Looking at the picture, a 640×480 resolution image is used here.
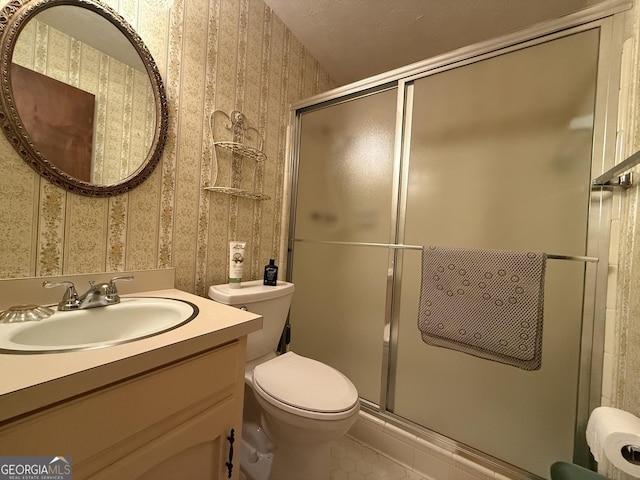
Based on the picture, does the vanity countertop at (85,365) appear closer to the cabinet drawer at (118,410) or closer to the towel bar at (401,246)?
the cabinet drawer at (118,410)

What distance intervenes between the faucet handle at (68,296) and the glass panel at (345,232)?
3.59 feet

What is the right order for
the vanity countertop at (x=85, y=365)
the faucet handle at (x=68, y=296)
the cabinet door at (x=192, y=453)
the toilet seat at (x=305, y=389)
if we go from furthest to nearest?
the toilet seat at (x=305, y=389) → the faucet handle at (x=68, y=296) → the cabinet door at (x=192, y=453) → the vanity countertop at (x=85, y=365)

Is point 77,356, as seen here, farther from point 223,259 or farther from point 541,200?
point 541,200

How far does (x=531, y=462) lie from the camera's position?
1037 millimetres

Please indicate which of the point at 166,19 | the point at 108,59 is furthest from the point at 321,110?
the point at 108,59

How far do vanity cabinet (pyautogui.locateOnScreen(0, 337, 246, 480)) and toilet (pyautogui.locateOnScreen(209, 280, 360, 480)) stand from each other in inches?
8.9

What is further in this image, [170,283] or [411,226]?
[411,226]

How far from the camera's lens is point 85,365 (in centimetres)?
46

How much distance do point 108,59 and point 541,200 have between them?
5.49 feet

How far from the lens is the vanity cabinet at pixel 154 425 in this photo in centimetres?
42

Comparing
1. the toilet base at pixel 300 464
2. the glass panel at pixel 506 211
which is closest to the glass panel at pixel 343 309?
the glass panel at pixel 506 211

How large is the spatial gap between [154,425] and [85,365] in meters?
0.21

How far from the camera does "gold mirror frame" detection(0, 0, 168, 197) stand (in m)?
0.72

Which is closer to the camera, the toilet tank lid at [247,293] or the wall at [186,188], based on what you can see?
the wall at [186,188]
